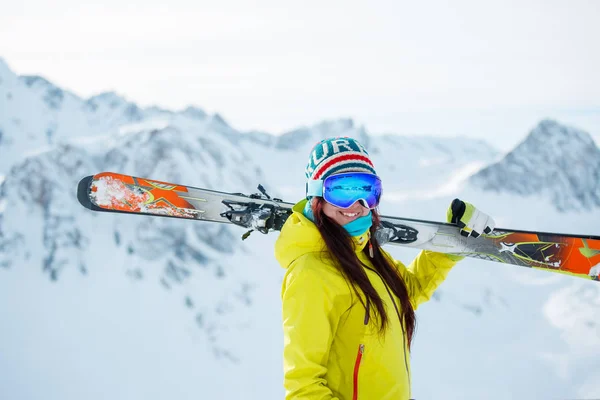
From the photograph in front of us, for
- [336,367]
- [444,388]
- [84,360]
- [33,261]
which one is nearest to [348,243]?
[336,367]

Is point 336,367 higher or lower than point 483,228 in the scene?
lower

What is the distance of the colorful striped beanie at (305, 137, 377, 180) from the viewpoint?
2.53 meters

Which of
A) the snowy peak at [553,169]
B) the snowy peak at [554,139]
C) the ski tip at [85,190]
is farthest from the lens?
the snowy peak at [554,139]

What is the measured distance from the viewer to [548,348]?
44938 mm

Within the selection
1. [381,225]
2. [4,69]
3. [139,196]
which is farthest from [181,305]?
[4,69]

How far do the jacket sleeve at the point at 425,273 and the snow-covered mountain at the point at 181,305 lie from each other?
1502 inches

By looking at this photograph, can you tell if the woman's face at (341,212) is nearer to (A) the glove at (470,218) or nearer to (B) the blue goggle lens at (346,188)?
(B) the blue goggle lens at (346,188)

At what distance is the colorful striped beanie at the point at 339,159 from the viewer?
99.7 inches

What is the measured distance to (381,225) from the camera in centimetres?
Answer: 405

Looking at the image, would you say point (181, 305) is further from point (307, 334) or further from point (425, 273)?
point (307, 334)

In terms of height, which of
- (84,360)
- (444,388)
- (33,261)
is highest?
(33,261)

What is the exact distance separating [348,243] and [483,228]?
1.67 meters


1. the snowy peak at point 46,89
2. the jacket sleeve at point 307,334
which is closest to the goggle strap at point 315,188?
the jacket sleeve at point 307,334

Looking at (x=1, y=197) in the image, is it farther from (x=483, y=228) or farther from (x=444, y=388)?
(x=483, y=228)
